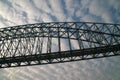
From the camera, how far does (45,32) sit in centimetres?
4088

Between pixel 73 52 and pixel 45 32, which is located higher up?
pixel 45 32

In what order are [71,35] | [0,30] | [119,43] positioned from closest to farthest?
[119,43]
[71,35]
[0,30]

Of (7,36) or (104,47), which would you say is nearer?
(104,47)

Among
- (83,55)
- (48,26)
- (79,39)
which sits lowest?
(83,55)

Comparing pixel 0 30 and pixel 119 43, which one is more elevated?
pixel 0 30

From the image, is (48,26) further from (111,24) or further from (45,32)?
(111,24)

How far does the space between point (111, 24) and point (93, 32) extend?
288cm

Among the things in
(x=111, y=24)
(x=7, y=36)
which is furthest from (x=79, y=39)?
(x=7, y=36)

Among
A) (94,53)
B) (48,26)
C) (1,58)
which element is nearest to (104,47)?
(94,53)

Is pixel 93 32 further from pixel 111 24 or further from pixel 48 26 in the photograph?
pixel 48 26

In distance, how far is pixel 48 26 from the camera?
133 ft

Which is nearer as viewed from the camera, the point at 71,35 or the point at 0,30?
the point at 71,35

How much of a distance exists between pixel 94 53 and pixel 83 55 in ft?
5.35

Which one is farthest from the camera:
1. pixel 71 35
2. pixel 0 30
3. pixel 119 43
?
pixel 0 30
